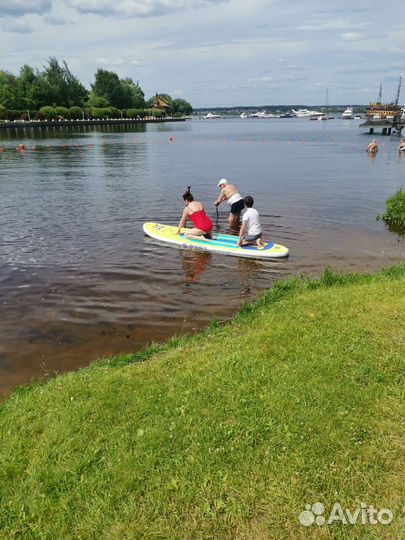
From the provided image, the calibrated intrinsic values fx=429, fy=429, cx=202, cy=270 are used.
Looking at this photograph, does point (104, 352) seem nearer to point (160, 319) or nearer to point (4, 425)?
point (160, 319)

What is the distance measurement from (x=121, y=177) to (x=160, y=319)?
23.1 metres

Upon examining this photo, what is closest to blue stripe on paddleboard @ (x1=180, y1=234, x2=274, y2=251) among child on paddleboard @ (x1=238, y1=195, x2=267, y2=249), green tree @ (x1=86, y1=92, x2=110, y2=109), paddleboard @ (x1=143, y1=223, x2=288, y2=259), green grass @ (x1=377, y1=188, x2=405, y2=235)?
paddleboard @ (x1=143, y1=223, x2=288, y2=259)

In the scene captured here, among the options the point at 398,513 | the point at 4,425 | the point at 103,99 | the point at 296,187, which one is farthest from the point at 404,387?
the point at 103,99

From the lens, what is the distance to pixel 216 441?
4762 mm

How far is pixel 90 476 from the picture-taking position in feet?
14.7

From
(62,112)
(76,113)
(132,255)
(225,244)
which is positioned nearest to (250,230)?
(225,244)

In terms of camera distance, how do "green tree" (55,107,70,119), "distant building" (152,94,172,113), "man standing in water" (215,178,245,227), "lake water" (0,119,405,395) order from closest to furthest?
"lake water" (0,119,405,395) < "man standing in water" (215,178,245,227) < "green tree" (55,107,70,119) < "distant building" (152,94,172,113)

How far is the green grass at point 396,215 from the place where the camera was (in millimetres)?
17219

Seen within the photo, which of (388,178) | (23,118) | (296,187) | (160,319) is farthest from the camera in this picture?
(23,118)

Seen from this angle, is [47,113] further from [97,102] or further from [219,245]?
[219,245]

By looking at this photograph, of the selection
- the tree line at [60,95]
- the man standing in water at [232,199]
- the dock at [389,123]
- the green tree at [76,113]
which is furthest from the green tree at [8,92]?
the man standing in water at [232,199]

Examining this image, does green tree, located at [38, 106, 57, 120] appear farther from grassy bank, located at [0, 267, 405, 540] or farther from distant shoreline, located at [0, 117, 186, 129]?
grassy bank, located at [0, 267, 405, 540]

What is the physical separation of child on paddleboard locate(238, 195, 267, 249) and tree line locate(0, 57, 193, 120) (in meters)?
104

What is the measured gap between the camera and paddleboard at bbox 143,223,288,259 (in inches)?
529
